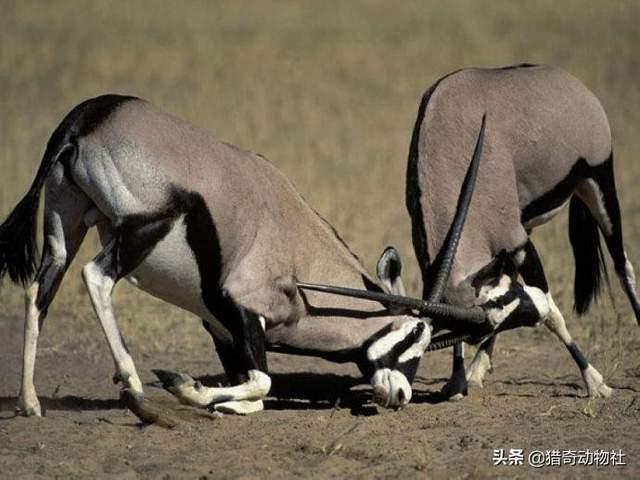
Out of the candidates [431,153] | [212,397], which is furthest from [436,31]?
[212,397]

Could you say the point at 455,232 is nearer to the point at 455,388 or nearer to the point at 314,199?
the point at 455,388

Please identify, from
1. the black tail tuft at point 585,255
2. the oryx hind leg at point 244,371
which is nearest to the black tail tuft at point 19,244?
the oryx hind leg at point 244,371

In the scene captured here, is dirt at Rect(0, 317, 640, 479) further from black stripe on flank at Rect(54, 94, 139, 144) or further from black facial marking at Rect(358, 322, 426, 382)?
black stripe on flank at Rect(54, 94, 139, 144)

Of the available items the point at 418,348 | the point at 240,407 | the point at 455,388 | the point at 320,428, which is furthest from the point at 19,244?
the point at 455,388

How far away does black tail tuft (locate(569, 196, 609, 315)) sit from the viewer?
894 centimetres

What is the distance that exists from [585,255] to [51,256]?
12.1 feet

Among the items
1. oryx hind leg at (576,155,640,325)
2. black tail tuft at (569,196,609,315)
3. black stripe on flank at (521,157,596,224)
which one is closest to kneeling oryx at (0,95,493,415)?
black stripe on flank at (521,157,596,224)

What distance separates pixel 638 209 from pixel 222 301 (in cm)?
751

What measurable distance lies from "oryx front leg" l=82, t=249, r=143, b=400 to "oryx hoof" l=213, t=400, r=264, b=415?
47 centimetres

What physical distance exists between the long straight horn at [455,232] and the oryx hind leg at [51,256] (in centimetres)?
192

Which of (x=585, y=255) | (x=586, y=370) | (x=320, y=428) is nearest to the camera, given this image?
(x=320, y=428)

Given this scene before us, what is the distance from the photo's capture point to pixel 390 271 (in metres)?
7.68

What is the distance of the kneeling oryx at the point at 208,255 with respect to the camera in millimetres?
6773

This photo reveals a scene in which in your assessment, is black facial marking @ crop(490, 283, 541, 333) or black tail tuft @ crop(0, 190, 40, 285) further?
black facial marking @ crop(490, 283, 541, 333)
